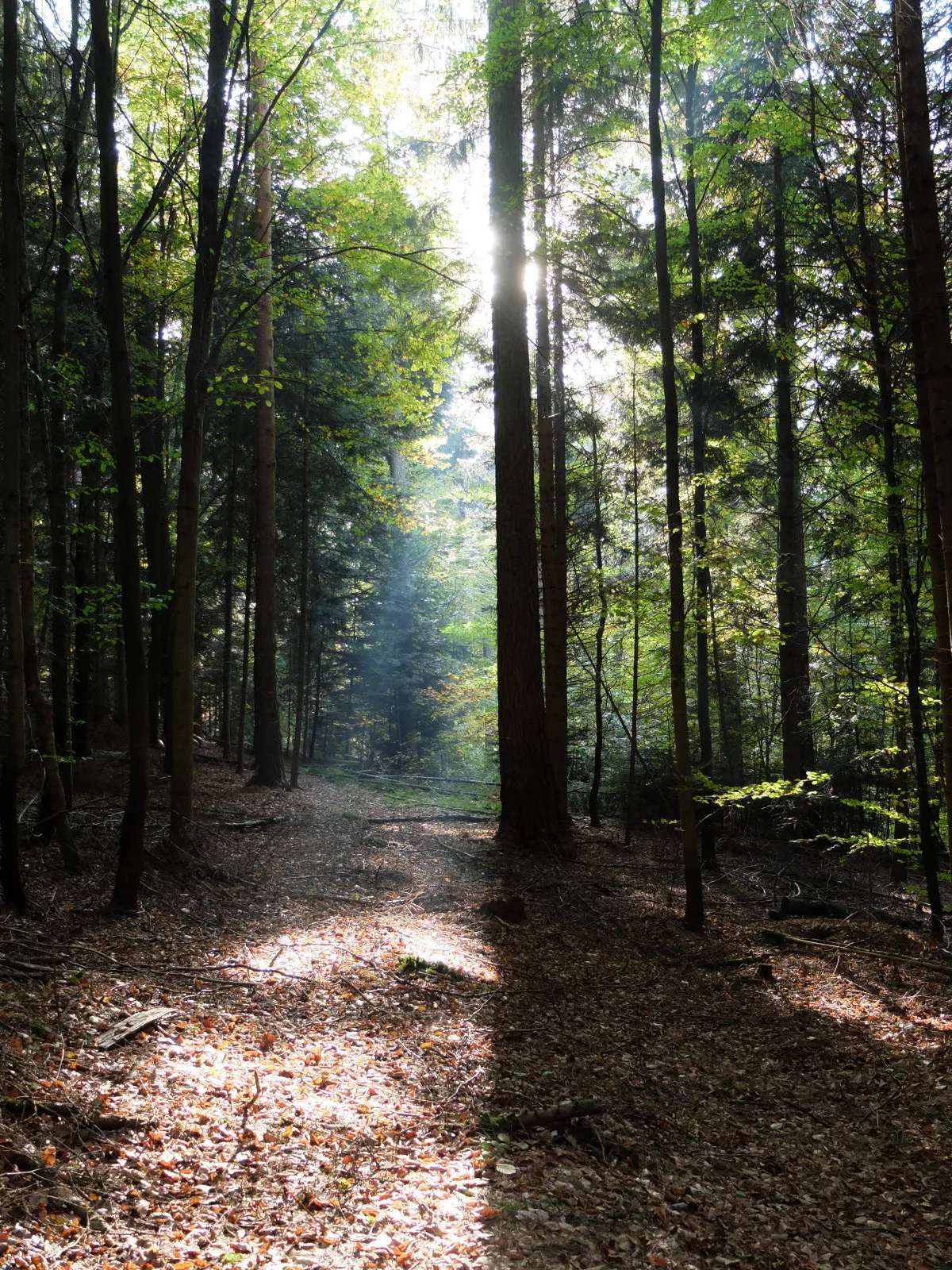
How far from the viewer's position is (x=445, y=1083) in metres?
4.45

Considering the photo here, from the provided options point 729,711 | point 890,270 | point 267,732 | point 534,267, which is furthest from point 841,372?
point 267,732

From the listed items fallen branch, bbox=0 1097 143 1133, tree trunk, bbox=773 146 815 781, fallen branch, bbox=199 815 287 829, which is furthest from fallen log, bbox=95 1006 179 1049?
tree trunk, bbox=773 146 815 781

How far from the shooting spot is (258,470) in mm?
13234

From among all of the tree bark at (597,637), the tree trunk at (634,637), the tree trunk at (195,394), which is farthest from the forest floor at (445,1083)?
the tree bark at (597,637)

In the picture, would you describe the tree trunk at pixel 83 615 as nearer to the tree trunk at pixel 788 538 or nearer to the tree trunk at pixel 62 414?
the tree trunk at pixel 62 414

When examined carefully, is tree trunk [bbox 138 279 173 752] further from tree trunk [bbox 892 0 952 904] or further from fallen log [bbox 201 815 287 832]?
tree trunk [bbox 892 0 952 904]

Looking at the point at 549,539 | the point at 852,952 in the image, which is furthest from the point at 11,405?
the point at 852,952

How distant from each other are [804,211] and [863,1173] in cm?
1133

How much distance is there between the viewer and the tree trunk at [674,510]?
7359mm

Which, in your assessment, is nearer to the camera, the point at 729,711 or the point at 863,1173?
the point at 863,1173

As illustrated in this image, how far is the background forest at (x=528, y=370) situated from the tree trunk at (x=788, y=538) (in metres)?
0.10

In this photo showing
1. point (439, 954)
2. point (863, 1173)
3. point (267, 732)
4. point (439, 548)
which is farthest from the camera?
point (439, 548)

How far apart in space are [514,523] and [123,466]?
5488mm

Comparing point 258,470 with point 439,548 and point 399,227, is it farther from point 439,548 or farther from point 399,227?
point 439,548
